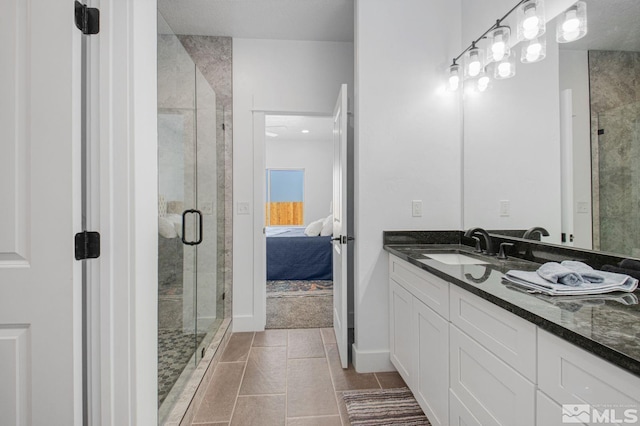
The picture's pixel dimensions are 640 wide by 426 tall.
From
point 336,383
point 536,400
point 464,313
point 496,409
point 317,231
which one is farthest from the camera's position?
point 317,231

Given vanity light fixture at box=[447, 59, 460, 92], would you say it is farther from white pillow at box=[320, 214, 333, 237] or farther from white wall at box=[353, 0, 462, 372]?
white pillow at box=[320, 214, 333, 237]

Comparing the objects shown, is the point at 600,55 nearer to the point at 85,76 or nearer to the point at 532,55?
the point at 532,55

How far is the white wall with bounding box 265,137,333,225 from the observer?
732 centimetres

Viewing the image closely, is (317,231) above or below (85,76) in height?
below

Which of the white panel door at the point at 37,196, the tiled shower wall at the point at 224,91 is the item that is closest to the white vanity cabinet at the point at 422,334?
the white panel door at the point at 37,196

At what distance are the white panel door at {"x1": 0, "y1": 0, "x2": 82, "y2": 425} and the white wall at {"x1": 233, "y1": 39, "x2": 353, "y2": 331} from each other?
1.90m

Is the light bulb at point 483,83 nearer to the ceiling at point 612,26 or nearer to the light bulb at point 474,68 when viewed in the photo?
the light bulb at point 474,68

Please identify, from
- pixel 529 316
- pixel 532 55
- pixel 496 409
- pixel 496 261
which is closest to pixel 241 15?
pixel 532 55

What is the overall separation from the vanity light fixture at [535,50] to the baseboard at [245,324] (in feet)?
9.10

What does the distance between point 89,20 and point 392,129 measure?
172cm

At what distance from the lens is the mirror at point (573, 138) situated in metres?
1.16

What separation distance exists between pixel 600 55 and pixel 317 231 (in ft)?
12.1

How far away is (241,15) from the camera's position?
2.58m

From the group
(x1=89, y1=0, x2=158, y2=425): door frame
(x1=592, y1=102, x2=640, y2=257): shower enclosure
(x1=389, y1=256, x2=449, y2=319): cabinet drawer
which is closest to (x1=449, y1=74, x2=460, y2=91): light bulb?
(x1=592, y1=102, x2=640, y2=257): shower enclosure
